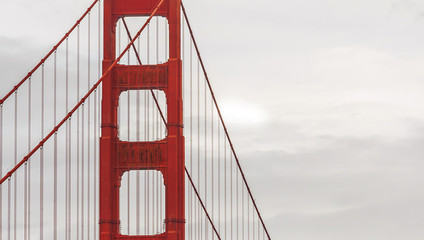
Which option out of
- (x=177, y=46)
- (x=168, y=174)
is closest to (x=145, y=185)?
(x=168, y=174)

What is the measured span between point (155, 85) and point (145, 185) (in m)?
3.81

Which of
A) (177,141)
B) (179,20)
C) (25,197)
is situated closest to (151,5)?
(179,20)

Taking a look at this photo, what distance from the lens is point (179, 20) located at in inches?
2630

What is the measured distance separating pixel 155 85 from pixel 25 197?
331 inches

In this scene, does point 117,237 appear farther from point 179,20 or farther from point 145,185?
point 179,20

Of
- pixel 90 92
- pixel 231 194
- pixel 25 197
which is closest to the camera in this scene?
pixel 25 197

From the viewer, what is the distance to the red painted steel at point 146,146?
65.4 metres

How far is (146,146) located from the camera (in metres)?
66.4

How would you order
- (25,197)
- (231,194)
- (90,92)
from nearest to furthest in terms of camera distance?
1. (25,197)
2. (90,92)
3. (231,194)

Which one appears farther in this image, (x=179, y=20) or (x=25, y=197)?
(x=179, y=20)

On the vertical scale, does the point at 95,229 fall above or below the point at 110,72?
below

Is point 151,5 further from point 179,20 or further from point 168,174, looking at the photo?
point 168,174

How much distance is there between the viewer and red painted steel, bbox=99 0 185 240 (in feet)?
214

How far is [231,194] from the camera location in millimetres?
69375
